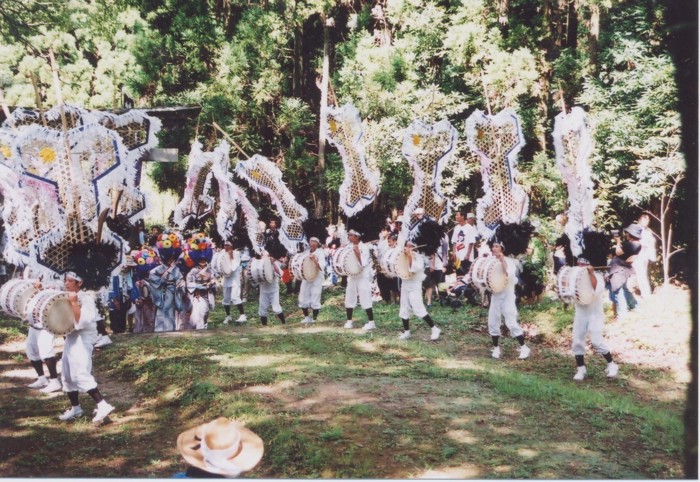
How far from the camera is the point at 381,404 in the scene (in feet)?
19.9

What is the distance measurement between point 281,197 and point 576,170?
542 cm

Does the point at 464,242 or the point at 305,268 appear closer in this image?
the point at 305,268

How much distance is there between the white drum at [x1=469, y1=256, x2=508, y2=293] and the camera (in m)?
7.79

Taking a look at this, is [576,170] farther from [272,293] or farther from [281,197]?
[281,197]

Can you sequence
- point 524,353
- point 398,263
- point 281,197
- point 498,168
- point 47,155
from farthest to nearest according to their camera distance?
point 281,197, point 498,168, point 398,263, point 524,353, point 47,155

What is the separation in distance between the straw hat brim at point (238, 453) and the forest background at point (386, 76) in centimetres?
521

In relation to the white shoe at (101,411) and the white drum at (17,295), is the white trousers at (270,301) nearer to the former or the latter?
the white drum at (17,295)

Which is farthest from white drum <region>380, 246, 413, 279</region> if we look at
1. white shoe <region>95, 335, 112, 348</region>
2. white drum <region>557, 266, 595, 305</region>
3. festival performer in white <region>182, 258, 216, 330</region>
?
white shoe <region>95, 335, 112, 348</region>

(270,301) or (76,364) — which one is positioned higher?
(270,301)

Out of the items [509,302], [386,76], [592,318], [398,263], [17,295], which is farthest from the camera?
[386,76]

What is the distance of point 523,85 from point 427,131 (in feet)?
14.5

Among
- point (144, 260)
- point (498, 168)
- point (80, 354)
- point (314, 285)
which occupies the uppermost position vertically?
point (498, 168)

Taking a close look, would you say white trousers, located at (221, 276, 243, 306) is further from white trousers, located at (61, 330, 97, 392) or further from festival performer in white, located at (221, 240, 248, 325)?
white trousers, located at (61, 330, 97, 392)

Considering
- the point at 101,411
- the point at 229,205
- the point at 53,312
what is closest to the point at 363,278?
the point at 229,205
